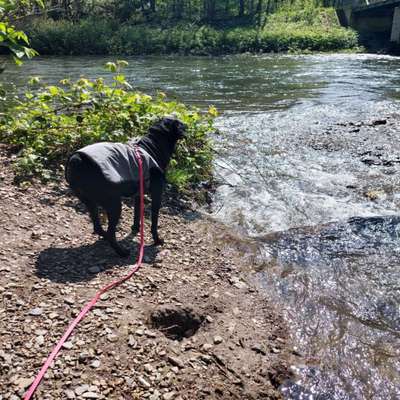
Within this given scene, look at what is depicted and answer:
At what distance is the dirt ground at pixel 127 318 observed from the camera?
3.29 m

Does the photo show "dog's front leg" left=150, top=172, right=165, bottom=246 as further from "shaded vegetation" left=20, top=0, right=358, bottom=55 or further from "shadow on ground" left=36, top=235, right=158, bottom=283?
"shaded vegetation" left=20, top=0, right=358, bottom=55

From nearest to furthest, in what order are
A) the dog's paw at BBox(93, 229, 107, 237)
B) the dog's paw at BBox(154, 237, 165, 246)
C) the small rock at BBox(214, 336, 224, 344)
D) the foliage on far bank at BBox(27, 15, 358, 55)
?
the small rock at BBox(214, 336, 224, 344) < the dog's paw at BBox(93, 229, 107, 237) < the dog's paw at BBox(154, 237, 165, 246) < the foliage on far bank at BBox(27, 15, 358, 55)

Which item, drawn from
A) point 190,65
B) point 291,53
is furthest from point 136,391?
point 291,53

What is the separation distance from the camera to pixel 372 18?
42.0 metres

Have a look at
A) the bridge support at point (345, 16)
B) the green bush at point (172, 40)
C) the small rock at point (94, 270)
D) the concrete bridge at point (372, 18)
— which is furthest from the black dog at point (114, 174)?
the bridge support at point (345, 16)

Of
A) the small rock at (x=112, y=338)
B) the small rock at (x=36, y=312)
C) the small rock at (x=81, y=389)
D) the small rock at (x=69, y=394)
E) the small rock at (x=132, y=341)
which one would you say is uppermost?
the small rock at (x=36, y=312)

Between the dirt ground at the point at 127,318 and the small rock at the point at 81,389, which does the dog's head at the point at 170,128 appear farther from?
the small rock at the point at 81,389

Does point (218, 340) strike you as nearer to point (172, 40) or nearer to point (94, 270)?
point (94, 270)

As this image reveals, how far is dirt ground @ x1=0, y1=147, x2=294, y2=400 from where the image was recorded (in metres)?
3.29

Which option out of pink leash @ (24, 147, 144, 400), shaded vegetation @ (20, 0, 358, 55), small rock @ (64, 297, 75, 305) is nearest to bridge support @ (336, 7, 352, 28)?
shaded vegetation @ (20, 0, 358, 55)

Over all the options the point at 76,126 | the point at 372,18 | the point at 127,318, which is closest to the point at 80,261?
the point at 127,318

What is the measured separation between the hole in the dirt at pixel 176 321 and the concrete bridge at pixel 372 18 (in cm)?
3955

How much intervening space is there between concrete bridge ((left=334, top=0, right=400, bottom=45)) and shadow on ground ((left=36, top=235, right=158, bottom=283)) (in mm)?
39069

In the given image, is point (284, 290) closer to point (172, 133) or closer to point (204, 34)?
point (172, 133)
